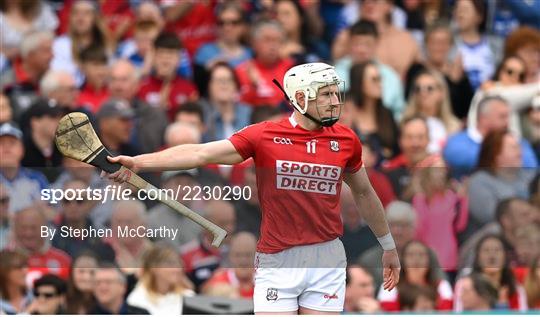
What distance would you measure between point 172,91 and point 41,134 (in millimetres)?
1757

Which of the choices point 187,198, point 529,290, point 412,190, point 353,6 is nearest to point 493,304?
point 529,290

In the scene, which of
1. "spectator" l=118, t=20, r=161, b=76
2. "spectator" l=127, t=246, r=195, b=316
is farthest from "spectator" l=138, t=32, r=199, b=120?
"spectator" l=127, t=246, r=195, b=316

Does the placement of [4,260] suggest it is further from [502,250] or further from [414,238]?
[502,250]

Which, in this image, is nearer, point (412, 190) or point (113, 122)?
point (412, 190)

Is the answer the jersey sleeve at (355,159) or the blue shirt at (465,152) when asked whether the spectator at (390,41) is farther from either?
the jersey sleeve at (355,159)

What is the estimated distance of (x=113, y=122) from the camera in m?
13.8

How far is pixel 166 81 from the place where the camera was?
14.9 meters

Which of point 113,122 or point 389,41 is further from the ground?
point 389,41

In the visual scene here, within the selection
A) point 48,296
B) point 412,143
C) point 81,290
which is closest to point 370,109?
point 412,143

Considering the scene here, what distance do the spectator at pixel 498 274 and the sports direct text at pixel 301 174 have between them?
337cm

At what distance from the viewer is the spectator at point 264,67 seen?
14.6 m

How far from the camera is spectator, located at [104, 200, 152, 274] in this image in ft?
34.6

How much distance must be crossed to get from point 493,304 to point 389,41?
391cm

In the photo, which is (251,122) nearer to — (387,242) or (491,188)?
(491,188)
